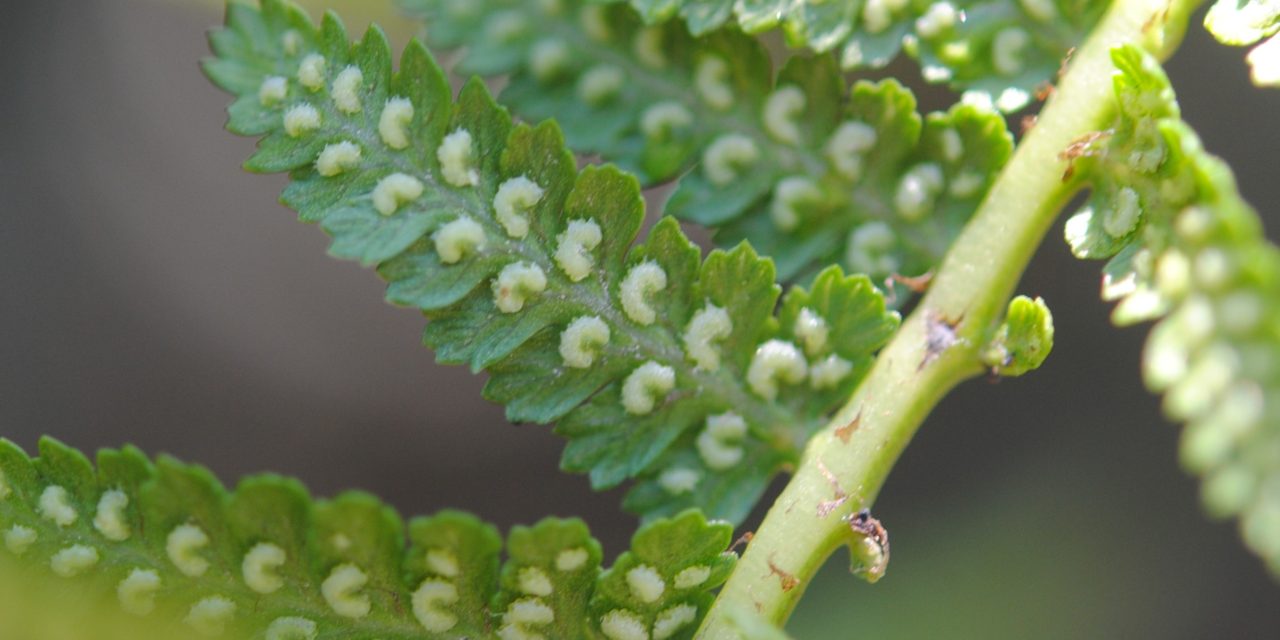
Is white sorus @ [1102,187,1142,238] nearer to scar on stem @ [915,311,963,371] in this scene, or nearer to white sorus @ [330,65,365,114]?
scar on stem @ [915,311,963,371]

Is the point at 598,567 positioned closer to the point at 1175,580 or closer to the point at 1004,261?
the point at 1004,261

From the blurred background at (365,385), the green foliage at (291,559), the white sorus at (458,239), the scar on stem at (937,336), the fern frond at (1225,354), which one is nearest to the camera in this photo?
the fern frond at (1225,354)

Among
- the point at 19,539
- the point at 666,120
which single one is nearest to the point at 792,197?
the point at 666,120

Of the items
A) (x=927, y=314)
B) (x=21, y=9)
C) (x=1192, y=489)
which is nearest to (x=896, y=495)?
(x=1192, y=489)

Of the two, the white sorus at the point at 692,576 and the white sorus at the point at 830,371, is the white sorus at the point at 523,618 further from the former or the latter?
the white sorus at the point at 830,371

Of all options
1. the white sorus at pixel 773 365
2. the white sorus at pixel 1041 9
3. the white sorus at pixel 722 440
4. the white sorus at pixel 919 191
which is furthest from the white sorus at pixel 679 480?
the white sorus at pixel 1041 9

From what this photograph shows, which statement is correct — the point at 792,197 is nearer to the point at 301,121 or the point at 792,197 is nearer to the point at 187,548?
the point at 301,121

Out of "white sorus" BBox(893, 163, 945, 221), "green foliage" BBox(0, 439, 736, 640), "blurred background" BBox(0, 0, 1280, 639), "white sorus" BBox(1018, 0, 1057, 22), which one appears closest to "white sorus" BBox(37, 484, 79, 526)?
"green foliage" BBox(0, 439, 736, 640)
